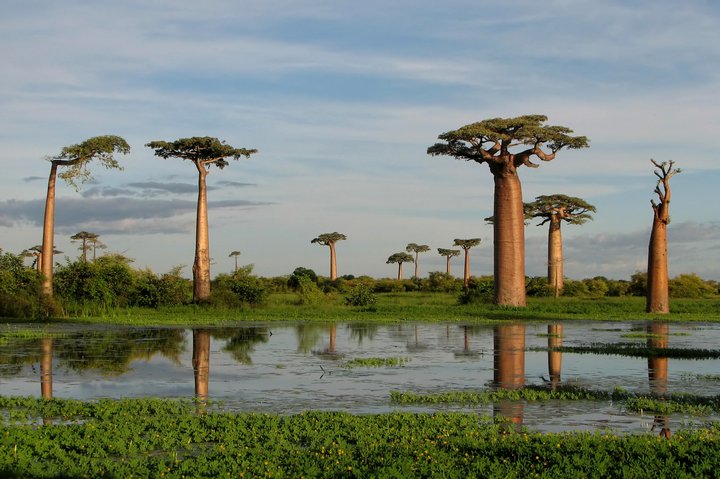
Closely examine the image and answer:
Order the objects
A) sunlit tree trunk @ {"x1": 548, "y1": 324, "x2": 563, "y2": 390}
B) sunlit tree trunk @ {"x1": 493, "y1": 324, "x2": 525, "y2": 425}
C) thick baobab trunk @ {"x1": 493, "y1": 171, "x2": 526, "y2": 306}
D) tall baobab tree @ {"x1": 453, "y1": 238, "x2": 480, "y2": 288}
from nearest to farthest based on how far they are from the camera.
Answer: sunlit tree trunk @ {"x1": 493, "y1": 324, "x2": 525, "y2": 425} < sunlit tree trunk @ {"x1": 548, "y1": 324, "x2": 563, "y2": 390} < thick baobab trunk @ {"x1": 493, "y1": 171, "x2": 526, "y2": 306} < tall baobab tree @ {"x1": 453, "y1": 238, "x2": 480, "y2": 288}

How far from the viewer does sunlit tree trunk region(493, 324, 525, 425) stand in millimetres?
9922

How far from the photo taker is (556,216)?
49562 millimetres

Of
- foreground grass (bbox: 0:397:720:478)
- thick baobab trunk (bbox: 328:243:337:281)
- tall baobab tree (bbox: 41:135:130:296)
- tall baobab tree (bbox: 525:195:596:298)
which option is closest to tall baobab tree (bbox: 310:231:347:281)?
thick baobab trunk (bbox: 328:243:337:281)

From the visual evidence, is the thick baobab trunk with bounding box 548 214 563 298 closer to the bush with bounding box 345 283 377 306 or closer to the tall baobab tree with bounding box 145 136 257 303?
the bush with bounding box 345 283 377 306

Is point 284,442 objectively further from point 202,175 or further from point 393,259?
point 393,259

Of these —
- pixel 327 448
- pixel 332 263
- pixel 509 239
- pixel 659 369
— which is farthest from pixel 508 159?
pixel 332 263

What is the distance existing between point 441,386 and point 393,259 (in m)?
67.4

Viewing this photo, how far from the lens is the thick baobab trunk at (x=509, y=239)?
32.0 metres

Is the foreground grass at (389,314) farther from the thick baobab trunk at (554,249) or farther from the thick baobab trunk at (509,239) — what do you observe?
the thick baobab trunk at (554,249)

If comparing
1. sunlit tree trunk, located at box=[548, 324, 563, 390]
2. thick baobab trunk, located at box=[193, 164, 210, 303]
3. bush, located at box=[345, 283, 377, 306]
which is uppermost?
thick baobab trunk, located at box=[193, 164, 210, 303]

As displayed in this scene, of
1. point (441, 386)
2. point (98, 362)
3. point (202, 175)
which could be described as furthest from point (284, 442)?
point (202, 175)

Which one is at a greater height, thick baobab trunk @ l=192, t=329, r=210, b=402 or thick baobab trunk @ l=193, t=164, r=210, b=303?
thick baobab trunk @ l=193, t=164, r=210, b=303

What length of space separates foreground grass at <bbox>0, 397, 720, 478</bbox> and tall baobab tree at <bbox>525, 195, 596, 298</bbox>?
4075 centimetres

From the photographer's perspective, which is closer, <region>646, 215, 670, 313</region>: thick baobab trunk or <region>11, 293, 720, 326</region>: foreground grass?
<region>11, 293, 720, 326</region>: foreground grass
